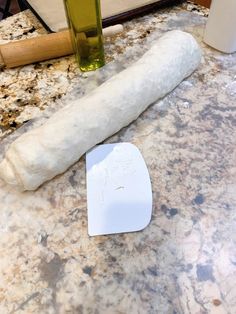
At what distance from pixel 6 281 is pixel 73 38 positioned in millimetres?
585

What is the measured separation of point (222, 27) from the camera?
0.74 m

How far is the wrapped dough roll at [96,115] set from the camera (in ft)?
1.74

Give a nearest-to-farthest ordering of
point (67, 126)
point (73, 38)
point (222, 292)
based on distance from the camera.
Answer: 1. point (222, 292)
2. point (67, 126)
3. point (73, 38)

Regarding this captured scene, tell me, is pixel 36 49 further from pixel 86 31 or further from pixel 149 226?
pixel 149 226

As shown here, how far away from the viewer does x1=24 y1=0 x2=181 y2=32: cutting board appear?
833 mm

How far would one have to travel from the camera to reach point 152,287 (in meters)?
0.46

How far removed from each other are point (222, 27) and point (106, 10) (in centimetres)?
36

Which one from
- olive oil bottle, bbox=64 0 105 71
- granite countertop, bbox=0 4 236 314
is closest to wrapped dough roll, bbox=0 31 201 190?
Answer: granite countertop, bbox=0 4 236 314

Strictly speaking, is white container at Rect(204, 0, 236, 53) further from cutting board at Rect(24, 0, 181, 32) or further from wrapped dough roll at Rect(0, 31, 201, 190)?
cutting board at Rect(24, 0, 181, 32)

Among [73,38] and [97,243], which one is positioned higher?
[73,38]

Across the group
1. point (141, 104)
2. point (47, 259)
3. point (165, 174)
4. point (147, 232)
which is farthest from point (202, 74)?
point (47, 259)

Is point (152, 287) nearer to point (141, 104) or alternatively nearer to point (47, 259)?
point (47, 259)

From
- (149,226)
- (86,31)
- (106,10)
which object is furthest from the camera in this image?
(106,10)

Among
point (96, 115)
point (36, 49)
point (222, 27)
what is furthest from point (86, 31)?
point (222, 27)
